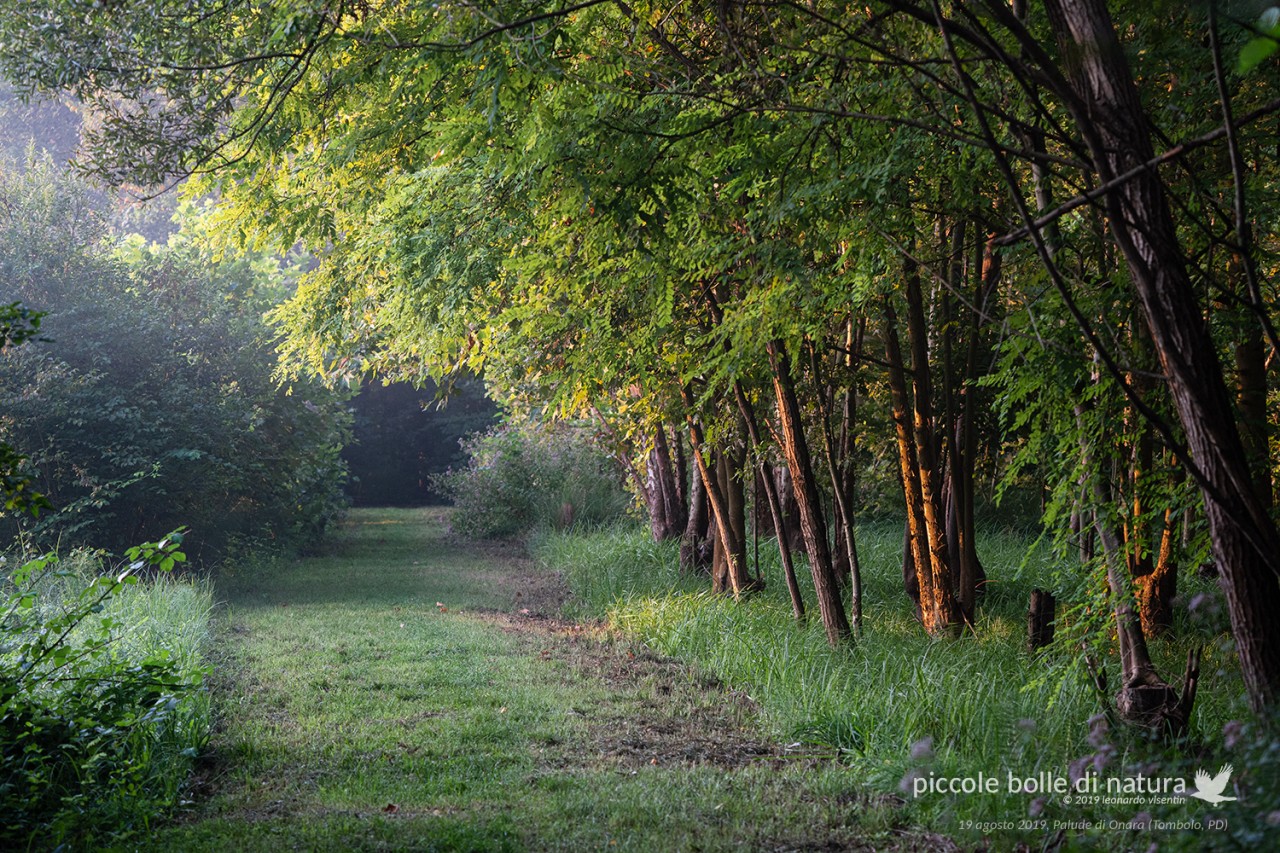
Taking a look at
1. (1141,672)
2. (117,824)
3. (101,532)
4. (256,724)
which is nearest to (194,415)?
(101,532)

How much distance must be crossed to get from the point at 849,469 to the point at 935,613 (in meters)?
1.52

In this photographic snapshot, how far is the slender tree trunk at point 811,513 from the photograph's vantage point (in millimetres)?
7008

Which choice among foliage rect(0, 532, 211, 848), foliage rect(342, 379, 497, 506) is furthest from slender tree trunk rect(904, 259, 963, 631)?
foliage rect(342, 379, 497, 506)

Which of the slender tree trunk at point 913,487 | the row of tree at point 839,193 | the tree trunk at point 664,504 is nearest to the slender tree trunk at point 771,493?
the row of tree at point 839,193

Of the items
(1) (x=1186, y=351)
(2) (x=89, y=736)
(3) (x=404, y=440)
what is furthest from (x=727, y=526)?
(3) (x=404, y=440)

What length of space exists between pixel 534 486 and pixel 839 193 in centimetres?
1543

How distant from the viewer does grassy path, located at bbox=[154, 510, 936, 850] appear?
13.4ft

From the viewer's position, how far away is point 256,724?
19.5ft

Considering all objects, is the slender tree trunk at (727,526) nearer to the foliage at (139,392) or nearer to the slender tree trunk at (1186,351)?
the foliage at (139,392)

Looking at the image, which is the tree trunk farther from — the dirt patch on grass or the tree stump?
the tree stump

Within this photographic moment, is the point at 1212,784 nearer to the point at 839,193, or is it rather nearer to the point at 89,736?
the point at 839,193

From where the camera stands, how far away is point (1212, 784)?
3.22 meters

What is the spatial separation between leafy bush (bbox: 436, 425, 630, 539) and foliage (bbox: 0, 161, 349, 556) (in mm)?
4622

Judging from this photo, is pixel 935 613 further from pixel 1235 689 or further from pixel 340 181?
pixel 340 181
